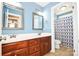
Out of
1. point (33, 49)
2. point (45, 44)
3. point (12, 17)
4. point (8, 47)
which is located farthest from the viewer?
point (45, 44)

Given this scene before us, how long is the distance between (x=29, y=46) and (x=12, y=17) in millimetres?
553

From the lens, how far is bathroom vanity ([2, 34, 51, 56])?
51.3 inches

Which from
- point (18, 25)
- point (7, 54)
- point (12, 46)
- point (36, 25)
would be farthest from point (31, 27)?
point (7, 54)

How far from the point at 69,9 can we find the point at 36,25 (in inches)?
25.0

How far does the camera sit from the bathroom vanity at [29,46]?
130 cm

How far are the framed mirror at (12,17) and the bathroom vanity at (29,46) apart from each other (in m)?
0.23

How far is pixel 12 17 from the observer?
141 centimetres

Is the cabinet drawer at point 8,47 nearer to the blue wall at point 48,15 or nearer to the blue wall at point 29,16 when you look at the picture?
the blue wall at point 29,16

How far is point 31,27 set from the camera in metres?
1.50

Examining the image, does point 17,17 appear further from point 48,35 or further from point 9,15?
point 48,35

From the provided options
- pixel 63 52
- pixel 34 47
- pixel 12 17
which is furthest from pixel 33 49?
pixel 12 17

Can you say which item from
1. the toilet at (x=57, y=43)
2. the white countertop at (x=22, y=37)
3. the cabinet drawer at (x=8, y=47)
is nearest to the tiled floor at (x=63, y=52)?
the toilet at (x=57, y=43)

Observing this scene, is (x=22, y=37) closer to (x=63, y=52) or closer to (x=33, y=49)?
(x=33, y=49)

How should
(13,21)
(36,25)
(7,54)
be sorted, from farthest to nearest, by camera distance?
(36,25), (13,21), (7,54)
